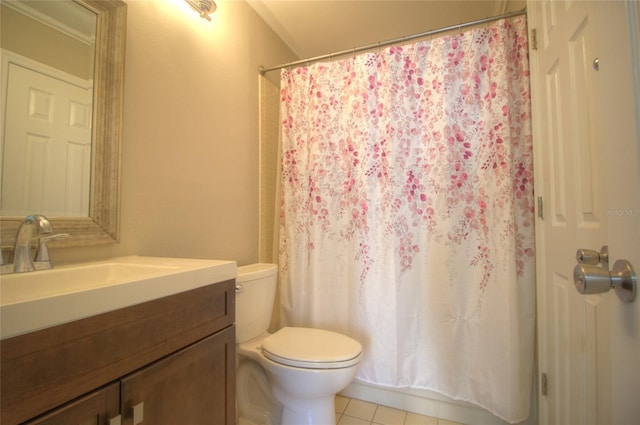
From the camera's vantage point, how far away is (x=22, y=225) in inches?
28.3

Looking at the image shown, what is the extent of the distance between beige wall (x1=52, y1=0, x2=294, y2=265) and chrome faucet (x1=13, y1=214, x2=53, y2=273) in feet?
0.32

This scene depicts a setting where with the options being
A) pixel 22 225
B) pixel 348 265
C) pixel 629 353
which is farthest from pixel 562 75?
pixel 22 225

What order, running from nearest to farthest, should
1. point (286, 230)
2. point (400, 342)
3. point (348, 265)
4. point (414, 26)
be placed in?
point (400, 342)
point (348, 265)
point (286, 230)
point (414, 26)

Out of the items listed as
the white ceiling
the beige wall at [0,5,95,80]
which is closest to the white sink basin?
the beige wall at [0,5,95,80]

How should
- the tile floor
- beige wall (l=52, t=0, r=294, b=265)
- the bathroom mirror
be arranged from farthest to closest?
the tile floor
beige wall (l=52, t=0, r=294, b=265)
the bathroom mirror

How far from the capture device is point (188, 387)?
28.0 inches

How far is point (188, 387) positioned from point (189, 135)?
1.01 m

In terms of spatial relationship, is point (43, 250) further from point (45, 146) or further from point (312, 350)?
point (312, 350)

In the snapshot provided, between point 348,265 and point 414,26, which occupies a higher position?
point 414,26

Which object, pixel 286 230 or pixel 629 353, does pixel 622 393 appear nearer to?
pixel 629 353

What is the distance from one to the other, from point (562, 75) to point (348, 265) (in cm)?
117

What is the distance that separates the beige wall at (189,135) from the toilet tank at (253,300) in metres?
0.26

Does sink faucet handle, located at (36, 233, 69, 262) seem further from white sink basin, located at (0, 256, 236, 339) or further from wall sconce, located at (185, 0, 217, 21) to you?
wall sconce, located at (185, 0, 217, 21)

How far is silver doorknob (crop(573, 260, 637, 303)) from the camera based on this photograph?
419mm
